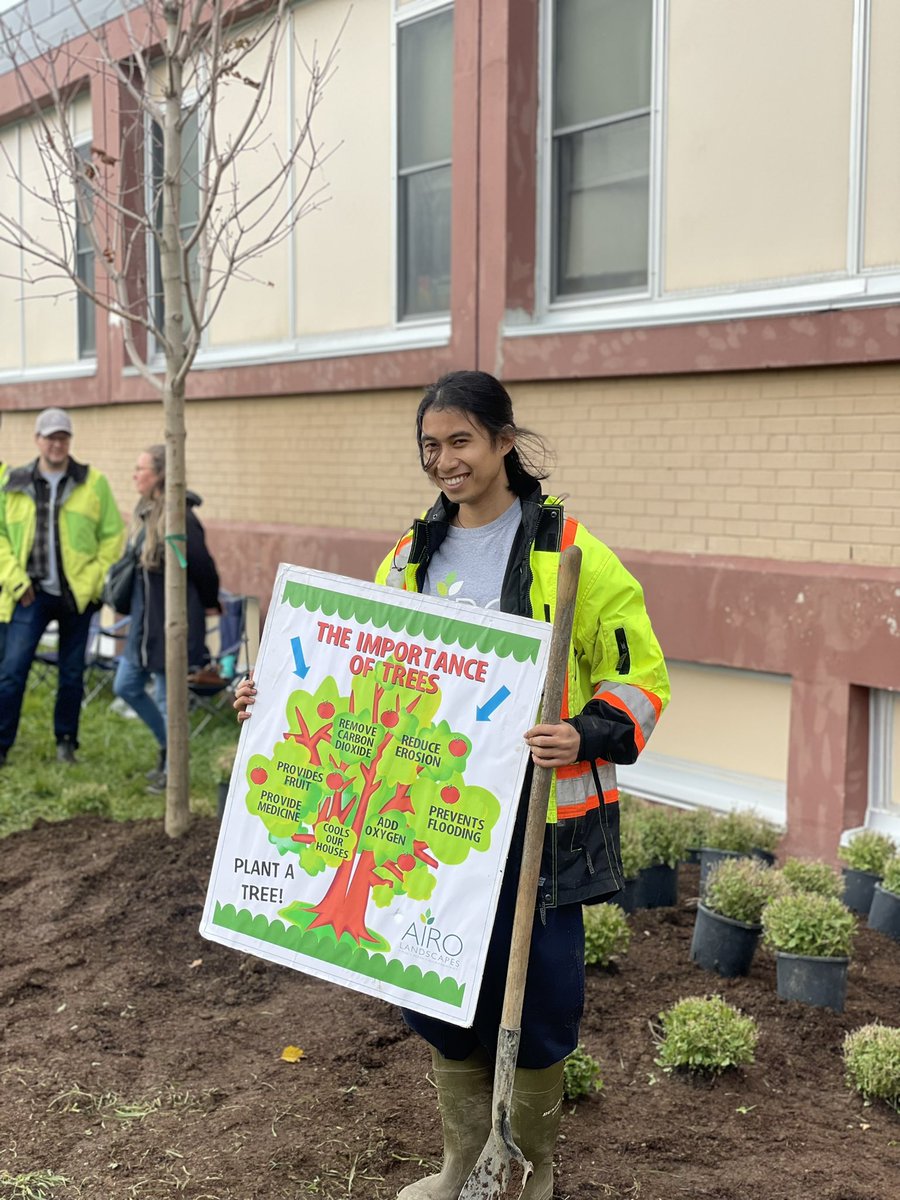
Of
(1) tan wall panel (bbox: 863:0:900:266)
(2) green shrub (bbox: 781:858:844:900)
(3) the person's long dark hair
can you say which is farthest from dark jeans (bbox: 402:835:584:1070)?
(1) tan wall panel (bbox: 863:0:900:266)

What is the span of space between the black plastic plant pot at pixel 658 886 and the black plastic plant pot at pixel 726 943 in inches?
24.7

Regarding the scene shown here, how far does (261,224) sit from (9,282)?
5.26 m

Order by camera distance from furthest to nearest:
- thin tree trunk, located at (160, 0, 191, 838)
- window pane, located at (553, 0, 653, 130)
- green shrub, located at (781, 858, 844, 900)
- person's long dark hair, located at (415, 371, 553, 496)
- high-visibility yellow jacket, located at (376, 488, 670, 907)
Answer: window pane, located at (553, 0, 653, 130)
thin tree trunk, located at (160, 0, 191, 838)
green shrub, located at (781, 858, 844, 900)
person's long dark hair, located at (415, 371, 553, 496)
high-visibility yellow jacket, located at (376, 488, 670, 907)

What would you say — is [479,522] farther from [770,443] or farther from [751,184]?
[751,184]

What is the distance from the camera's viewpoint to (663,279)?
21.9ft

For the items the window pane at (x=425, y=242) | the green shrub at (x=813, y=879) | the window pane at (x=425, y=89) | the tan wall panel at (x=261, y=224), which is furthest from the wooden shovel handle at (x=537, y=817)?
the tan wall panel at (x=261, y=224)

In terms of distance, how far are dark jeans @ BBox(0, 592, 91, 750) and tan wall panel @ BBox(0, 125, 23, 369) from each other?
5.99 metres

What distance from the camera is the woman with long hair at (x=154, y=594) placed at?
7.37 m

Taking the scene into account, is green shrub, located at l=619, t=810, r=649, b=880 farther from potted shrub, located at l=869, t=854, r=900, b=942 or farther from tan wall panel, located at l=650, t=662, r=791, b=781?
tan wall panel, located at l=650, t=662, r=791, b=781

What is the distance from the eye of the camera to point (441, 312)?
8211 mm

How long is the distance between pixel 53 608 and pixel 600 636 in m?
6.01

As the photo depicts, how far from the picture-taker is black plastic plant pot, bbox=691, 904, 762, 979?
4621mm

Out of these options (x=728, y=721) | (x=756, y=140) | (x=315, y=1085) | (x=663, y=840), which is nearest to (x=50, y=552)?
(x=728, y=721)

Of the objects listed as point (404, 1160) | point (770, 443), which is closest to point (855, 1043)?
point (404, 1160)
